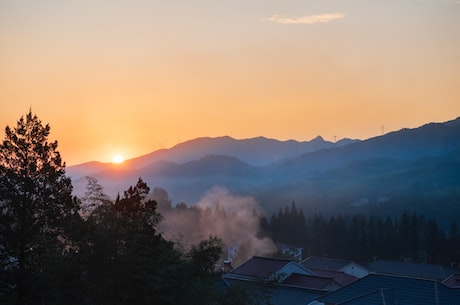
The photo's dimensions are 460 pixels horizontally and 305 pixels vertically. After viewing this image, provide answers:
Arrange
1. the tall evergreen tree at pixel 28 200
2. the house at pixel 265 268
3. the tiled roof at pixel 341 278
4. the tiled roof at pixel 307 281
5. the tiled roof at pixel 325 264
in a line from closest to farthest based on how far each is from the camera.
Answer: the tall evergreen tree at pixel 28 200
the tiled roof at pixel 307 281
the tiled roof at pixel 341 278
the house at pixel 265 268
the tiled roof at pixel 325 264

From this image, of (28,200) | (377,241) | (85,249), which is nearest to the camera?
(85,249)

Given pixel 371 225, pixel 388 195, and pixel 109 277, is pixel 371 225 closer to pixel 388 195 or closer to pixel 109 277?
pixel 109 277

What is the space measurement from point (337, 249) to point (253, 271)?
3371cm

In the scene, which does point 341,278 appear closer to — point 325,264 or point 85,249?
point 325,264

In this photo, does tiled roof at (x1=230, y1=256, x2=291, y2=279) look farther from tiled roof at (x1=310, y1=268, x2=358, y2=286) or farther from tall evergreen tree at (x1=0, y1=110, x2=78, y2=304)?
tall evergreen tree at (x1=0, y1=110, x2=78, y2=304)

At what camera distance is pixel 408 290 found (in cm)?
2370

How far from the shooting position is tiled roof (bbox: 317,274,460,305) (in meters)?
23.0

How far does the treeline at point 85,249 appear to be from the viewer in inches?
582

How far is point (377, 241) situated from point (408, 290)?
46707 mm

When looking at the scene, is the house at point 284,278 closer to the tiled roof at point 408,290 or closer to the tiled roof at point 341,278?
the tiled roof at point 341,278

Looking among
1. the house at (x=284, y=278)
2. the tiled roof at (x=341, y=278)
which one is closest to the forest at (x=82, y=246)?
the house at (x=284, y=278)

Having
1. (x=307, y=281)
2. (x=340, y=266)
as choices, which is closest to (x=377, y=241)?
(x=340, y=266)

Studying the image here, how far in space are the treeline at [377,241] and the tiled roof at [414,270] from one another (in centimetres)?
1166

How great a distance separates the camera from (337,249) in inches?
2798
